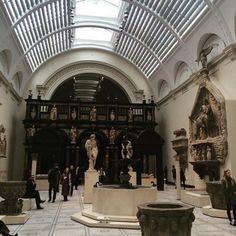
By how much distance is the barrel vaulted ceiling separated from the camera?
48.9 feet

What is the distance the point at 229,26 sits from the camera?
38.6ft

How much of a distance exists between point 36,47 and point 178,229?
18.4m

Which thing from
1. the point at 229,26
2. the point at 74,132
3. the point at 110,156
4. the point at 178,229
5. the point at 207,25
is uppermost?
the point at 207,25

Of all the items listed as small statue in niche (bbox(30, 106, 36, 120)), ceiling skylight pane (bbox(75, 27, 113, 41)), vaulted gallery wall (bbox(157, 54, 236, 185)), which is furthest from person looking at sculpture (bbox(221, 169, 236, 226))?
ceiling skylight pane (bbox(75, 27, 113, 41))

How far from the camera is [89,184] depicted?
36.8 feet

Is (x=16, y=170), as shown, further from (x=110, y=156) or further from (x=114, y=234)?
(x=114, y=234)

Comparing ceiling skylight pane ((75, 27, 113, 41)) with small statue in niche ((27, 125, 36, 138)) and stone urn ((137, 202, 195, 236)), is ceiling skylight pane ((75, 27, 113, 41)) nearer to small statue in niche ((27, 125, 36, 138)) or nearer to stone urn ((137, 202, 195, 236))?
small statue in niche ((27, 125, 36, 138))

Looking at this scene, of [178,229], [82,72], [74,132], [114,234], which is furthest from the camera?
[82,72]

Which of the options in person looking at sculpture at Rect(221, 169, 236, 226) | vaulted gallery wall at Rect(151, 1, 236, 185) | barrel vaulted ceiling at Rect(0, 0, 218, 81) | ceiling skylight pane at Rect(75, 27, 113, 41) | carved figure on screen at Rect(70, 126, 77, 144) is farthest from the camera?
ceiling skylight pane at Rect(75, 27, 113, 41)

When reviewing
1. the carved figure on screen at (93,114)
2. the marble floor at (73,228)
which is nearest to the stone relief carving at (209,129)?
the marble floor at (73,228)

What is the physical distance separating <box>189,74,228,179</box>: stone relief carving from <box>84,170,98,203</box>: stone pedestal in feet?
14.9

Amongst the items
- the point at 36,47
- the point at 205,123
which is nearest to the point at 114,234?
the point at 205,123

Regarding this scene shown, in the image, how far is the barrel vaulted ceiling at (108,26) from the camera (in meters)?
14.9

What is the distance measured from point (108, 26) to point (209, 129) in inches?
439
